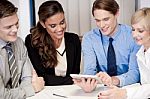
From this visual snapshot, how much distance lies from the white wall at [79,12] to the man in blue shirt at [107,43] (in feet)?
2.35

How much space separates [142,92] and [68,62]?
82 centimetres

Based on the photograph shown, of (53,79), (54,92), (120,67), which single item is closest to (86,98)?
(54,92)

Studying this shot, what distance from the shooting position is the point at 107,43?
218cm

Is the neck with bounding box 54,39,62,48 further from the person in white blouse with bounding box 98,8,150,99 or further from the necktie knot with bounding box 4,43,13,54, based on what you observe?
the person in white blouse with bounding box 98,8,150,99

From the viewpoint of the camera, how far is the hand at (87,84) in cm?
180

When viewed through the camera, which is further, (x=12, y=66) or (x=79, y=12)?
(x=79, y=12)

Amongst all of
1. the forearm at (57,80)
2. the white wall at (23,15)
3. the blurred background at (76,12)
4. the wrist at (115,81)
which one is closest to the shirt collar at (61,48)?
the forearm at (57,80)

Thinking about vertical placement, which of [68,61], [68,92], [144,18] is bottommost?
[68,92]

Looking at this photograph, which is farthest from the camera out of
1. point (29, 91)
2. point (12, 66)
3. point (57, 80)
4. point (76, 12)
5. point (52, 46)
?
point (76, 12)

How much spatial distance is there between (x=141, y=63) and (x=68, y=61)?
2.10 feet

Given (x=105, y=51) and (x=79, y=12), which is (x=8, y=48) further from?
(x=79, y=12)

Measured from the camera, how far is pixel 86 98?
169cm

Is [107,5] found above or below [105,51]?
above

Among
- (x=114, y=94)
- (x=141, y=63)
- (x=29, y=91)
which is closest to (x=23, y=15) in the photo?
(x=29, y=91)
